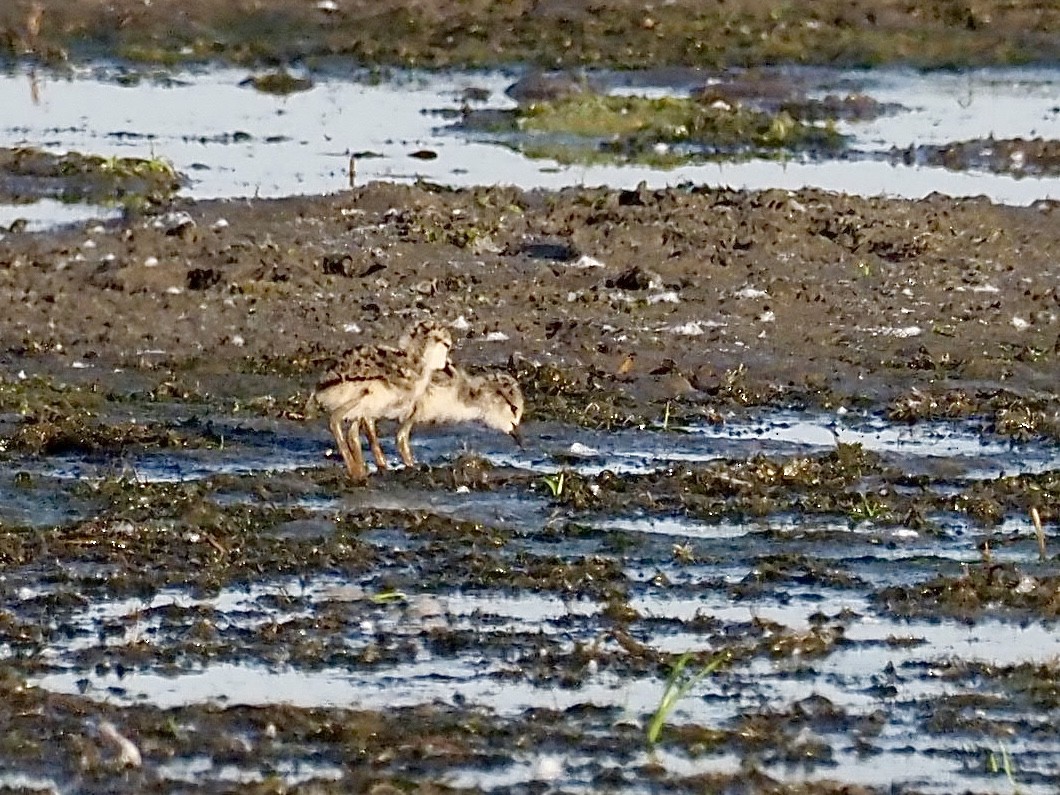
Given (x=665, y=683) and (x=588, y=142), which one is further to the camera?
(x=588, y=142)

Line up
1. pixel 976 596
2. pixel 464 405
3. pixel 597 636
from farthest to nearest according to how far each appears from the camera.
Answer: pixel 464 405 → pixel 976 596 → pixel 597 636

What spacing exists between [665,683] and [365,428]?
3609mm

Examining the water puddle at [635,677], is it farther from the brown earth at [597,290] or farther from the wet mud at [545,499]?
the brown earth at [597,290]

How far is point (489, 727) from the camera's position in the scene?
26.3 feet

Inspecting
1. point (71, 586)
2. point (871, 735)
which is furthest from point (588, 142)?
point (871, 735)

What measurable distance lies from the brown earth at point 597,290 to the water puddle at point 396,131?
4.66 feet

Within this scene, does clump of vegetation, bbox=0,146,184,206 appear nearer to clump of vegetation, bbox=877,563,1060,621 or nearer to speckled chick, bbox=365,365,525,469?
speckled chick, bbox=365,365,525,469

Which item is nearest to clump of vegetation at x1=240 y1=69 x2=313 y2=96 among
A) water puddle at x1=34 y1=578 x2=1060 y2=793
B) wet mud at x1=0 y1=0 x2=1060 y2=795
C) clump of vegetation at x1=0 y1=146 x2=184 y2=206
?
wet mud at x1=0 y1=0 x2=1060 y2=795

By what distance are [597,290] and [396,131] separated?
6.56 metres

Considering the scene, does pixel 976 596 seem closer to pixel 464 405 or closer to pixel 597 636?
pixel 597 636

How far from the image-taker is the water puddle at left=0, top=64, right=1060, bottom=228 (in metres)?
18.5

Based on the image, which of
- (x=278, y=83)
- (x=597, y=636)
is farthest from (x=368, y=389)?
(x=278, y=83)

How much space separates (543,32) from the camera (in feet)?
83.5

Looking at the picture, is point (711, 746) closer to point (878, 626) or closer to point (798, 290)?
point (878, 626)
